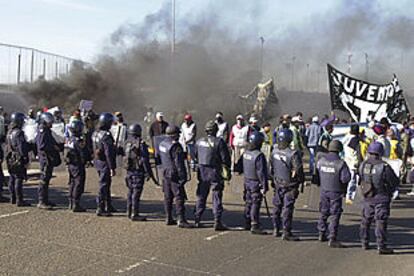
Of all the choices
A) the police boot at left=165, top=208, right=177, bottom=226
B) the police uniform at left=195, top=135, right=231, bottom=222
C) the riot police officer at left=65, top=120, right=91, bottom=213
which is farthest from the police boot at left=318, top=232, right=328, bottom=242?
the riot police officer at left=65, top=120, right=91, bottom=213

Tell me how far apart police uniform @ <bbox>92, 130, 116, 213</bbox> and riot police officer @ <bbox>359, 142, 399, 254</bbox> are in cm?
423

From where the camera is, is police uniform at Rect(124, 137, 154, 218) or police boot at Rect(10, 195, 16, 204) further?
police boot at Rect(10, 195, 16, 204)

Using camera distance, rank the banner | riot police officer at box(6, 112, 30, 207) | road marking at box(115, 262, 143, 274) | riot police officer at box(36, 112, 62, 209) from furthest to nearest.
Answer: the banner
riot police officer at box(6, 112, 30, 207)
riot police officer at box(36, 112, 62, 209)
road marking at box(115, 262, 143, 274)

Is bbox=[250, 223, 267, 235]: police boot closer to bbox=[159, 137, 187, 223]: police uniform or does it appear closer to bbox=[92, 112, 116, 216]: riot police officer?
bbox=[159, 137, 187, 223]: police uniform

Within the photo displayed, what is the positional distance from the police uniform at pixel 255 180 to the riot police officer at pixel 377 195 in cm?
150

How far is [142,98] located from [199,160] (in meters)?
22.2

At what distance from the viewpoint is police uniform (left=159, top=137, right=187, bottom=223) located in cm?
862

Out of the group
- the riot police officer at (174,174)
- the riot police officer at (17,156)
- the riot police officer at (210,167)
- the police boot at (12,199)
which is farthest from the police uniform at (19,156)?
the riot police officer at (210,167)

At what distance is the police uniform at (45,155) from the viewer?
382 inches

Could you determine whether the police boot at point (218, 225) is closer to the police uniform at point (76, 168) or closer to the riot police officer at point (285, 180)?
the riot police officer at point (285, 180)

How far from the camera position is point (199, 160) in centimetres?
873

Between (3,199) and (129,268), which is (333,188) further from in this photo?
(3,199)

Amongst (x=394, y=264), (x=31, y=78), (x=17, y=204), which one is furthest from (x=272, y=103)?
(x=394, y=264)

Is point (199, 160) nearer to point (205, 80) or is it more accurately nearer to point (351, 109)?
point (351, 109)
